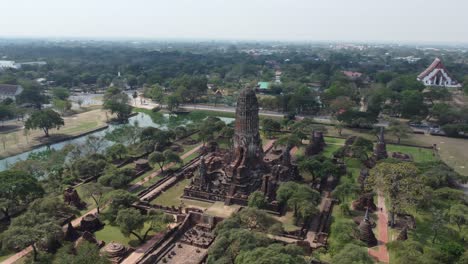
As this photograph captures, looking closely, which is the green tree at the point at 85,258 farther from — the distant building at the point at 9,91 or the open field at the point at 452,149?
the distant building at the point at 9,91

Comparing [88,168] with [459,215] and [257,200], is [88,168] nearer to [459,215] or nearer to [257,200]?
[257,200]

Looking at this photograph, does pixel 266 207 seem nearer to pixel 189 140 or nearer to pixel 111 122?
pixel 189 140

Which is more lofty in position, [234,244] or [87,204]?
[234,244]

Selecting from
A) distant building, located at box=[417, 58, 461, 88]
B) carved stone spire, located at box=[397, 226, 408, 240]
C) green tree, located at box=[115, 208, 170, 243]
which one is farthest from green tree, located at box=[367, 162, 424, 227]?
distant building, located at box=[417, 58, 461, 88]

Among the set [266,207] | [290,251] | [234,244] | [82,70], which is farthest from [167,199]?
[82,70]

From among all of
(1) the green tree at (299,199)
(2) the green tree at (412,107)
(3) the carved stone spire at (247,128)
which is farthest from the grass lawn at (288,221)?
(2) the green tree at (412,107)

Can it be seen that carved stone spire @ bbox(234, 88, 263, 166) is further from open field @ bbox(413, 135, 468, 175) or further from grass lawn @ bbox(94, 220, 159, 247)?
open field @ bbox(413, 135, 468, 175)

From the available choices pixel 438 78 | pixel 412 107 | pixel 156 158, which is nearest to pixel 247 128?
pixel 156 158
